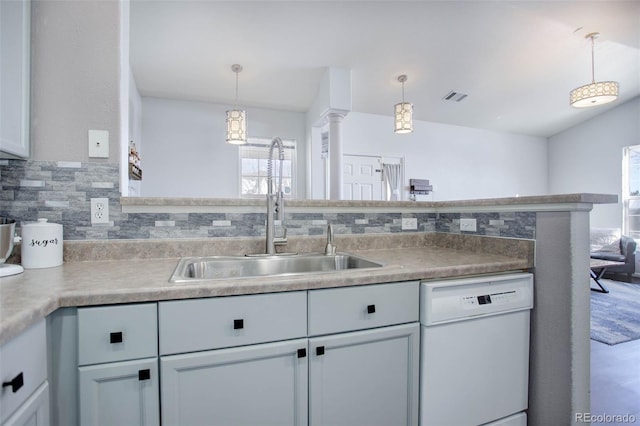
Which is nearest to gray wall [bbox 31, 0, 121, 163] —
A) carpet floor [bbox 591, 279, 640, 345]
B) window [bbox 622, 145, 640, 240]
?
carpet floor [bbox 591, 279, 640, 345]

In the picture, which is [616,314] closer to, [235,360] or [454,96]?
[454,96]

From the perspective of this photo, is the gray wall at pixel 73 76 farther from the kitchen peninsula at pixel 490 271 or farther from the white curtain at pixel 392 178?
the white curtain at pixel 392 178

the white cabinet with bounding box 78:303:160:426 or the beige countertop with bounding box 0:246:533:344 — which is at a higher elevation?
the beige countertop with bounding box 0:246:533:344

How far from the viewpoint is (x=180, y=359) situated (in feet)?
2.66

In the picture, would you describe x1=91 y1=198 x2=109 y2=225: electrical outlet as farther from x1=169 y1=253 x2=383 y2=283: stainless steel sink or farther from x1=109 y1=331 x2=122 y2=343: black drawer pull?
x1=109 y1=331 x2=122 y2=343: black drawer pull

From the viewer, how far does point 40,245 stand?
3.50 ft

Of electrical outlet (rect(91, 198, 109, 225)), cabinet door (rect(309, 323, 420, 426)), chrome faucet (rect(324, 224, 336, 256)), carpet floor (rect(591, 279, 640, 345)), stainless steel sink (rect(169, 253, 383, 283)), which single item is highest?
electrical outlet (rect(91, 198, 109, 225))

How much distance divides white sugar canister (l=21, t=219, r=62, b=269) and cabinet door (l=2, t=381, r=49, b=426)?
0.54m

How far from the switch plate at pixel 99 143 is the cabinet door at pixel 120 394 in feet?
2.88

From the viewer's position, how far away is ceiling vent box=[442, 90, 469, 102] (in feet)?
16.0

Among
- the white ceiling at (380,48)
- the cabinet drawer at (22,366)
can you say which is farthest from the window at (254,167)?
the cabinet drawer at (22,366)

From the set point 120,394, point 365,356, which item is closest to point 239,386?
point 120,394

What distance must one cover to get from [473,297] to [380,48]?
137 inches

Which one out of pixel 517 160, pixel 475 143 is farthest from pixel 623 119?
pixel 475 143
